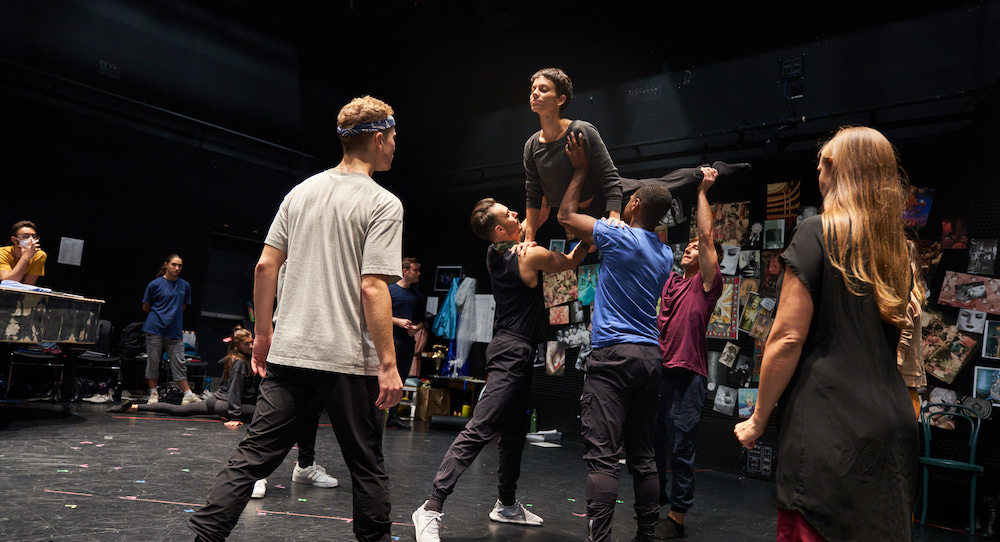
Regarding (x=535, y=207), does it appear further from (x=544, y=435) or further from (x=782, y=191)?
(x=544, y=435)

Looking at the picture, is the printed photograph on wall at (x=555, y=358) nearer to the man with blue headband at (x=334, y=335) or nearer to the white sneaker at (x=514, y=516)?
the white sneaker at (x=514, y=516)

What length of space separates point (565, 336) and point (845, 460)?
624cm

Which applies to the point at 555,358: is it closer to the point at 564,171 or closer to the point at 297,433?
the point at 564,171

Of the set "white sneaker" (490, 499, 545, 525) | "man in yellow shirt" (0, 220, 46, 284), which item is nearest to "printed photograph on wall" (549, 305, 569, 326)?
"white sneaker" (490, 499, 545, 525)

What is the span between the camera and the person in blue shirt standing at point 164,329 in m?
7.31

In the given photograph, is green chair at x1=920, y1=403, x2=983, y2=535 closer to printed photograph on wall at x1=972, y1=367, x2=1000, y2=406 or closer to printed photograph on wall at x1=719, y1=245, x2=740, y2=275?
printed photograph on wall at x1=972, y1=367, x2=1000, y2=406

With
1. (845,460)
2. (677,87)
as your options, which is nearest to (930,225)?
(677,87)

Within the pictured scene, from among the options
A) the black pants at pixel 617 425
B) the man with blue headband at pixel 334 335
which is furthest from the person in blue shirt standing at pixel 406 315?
the man with blue headband at pixel 334 335

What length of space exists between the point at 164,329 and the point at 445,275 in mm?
3734

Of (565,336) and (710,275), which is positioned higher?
A: (710,275)

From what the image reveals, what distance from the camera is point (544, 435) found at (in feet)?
23.7

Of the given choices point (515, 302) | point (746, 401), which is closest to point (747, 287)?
point (746, 401)

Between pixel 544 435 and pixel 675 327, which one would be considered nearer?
pixel 675 327

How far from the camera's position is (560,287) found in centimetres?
786
